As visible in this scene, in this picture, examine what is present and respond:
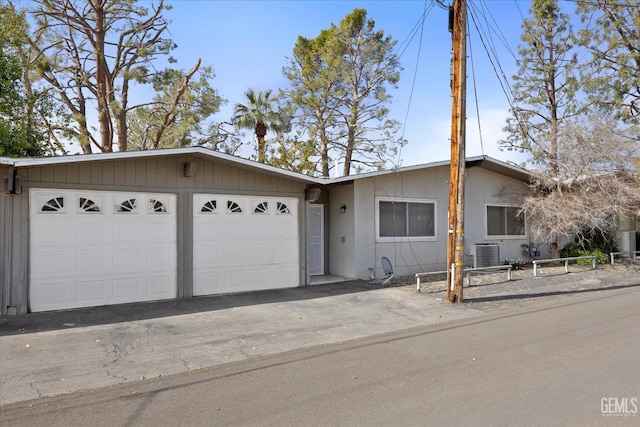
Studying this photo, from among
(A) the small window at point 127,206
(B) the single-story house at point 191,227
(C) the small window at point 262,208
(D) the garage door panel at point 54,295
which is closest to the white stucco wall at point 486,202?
(B) the single-story house at point 191,227

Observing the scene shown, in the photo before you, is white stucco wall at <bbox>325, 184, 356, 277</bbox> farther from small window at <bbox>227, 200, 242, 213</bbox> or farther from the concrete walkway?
small window at <bbox>227, 200, 242, 213</bbox>

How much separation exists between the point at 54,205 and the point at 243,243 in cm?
401

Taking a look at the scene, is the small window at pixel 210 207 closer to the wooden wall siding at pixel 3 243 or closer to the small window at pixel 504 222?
the wooden wall siding at pixel 3 243

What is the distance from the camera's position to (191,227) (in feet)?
32.4

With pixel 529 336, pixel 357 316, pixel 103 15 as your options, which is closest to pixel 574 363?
pixel 529 336

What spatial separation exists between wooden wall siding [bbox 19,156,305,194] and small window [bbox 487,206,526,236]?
803cm

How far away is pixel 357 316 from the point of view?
830 centimetres

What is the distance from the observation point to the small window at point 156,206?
9500 mm

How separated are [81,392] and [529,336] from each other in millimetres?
6019

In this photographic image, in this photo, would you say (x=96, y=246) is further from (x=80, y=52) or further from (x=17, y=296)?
(x=80, y=52)

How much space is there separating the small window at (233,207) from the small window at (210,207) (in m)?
0.32

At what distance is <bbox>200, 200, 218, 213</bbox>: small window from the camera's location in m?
10.1

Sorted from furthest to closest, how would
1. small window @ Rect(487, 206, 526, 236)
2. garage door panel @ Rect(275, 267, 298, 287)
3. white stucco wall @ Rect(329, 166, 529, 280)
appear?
small window @ Rect(487, 206, 526, 236) < white stucco wall @ Rect(329, 166, 529, 280) < garage door panel @ Rect(275, 267, 298, 287)

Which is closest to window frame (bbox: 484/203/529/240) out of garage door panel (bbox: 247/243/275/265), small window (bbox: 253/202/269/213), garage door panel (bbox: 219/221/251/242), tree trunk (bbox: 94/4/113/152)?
garage door panel (bbox: 247/243/275/265)
